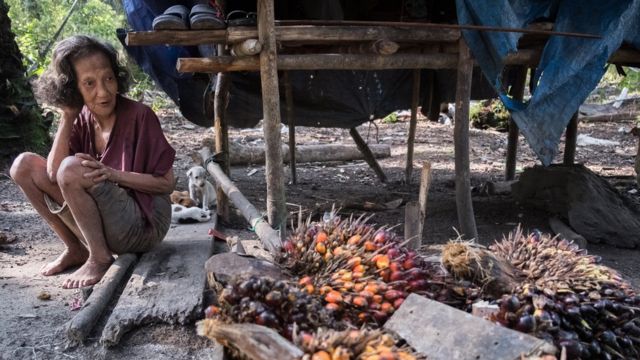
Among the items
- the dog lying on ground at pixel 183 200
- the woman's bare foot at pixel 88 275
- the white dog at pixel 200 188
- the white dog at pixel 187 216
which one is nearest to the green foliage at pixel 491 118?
the white dog at pixel 200 188

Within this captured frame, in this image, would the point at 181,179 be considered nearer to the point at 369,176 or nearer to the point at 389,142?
the point at 369,176

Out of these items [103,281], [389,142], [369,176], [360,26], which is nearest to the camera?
[103,281]

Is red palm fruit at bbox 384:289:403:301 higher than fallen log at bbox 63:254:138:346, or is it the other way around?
red palm fruit at bbox 384:289:403:301

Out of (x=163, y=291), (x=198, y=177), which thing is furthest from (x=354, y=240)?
(x=198, y=177)

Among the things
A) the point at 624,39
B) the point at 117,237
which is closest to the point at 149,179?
the point at 117,237

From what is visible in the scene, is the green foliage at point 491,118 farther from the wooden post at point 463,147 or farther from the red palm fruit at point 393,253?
the red palm fruit at point 393,253

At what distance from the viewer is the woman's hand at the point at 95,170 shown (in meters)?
3.23

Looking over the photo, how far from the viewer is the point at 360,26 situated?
4281mm

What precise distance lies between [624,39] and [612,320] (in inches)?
139

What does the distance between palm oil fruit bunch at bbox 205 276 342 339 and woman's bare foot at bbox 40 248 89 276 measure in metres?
2.31

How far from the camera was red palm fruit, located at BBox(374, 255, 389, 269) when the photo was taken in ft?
7.35

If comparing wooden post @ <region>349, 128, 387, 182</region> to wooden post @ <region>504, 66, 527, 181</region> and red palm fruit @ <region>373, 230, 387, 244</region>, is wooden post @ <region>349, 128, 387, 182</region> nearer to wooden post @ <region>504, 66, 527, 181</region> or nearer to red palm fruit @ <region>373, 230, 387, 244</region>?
wooden post @ <region>504, 66, 527, 181</region>

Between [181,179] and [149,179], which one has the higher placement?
[149,179]

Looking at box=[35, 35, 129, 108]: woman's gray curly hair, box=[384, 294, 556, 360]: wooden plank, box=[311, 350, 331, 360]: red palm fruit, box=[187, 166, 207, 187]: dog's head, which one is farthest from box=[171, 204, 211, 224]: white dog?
box=[311, 350, 331, 360]: red palm fruit
